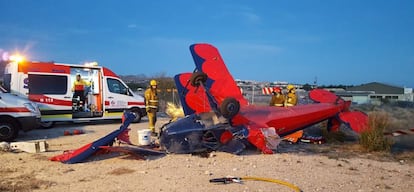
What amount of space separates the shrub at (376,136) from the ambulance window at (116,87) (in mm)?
9896

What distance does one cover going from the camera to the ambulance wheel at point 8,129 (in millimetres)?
11211

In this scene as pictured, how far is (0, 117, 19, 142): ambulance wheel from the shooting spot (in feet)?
36.8

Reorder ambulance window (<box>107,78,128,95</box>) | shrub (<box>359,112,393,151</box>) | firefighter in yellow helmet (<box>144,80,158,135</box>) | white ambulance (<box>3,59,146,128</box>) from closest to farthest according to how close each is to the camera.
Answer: shrub (<box>359,112,393,151</box>)
firefighter in yellow helmet (<box>144,80,158,135</box>)
white ambulance (<box>3,59,146,128</box>)
ambulance window (<box>107,78,128,95</box>)

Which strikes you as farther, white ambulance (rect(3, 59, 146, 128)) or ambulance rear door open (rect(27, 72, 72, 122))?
ambulance rear door open (rect(27, 72, 72, 122))

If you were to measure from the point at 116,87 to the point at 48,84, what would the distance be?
109 inches

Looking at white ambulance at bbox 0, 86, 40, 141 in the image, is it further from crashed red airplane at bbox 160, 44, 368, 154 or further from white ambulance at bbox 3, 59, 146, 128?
Answer: crashed red airplane at bbox 160, 44, 368, 154

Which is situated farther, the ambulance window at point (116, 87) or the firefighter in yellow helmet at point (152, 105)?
the ambulance window at point (116, 87)

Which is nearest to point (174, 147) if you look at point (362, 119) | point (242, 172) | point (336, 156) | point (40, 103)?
point (242, 172)

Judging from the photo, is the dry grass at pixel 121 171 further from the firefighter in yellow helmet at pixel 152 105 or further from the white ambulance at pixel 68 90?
the white ambulance at pixel 68 90

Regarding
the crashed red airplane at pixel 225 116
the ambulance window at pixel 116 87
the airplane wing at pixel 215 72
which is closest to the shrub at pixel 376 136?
the crashed red airplane at pixel 225 116

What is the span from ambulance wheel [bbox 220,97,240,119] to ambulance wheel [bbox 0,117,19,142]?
6.45m

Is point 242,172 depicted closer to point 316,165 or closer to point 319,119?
point 316,165

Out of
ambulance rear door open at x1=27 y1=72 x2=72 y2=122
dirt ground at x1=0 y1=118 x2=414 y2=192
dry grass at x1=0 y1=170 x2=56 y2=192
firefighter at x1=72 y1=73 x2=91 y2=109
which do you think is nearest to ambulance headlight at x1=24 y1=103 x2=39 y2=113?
dirt ground at x1=0 y1=118 x2=414 y2=192

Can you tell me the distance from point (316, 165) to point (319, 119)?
10.7ft
